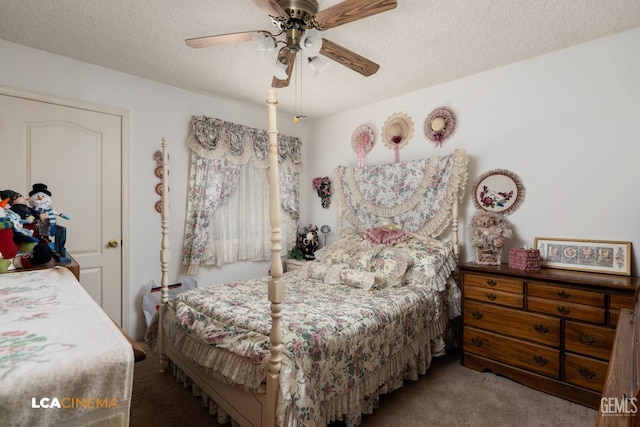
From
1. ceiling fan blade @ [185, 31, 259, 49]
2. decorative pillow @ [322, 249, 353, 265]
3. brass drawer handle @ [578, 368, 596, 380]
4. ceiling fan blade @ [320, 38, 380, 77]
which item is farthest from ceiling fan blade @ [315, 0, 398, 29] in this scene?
brass drawer handle @ [578, 368, 596, 380]

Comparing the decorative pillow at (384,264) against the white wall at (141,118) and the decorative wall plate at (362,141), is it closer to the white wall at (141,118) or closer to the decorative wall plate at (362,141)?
the decorative wall plate at (362,141)

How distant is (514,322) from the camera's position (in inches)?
91.0

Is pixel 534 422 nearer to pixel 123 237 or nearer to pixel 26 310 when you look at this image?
pixel 26 310

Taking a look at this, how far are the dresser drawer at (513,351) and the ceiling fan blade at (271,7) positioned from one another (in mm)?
2616

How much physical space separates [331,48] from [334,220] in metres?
2.49

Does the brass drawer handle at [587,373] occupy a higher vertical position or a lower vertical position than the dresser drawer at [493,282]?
lower

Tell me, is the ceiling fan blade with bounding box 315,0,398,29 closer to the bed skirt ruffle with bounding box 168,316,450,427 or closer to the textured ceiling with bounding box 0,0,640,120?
the textured ceiling with bounding box 0,0,640,120

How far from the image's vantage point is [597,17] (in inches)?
80.4

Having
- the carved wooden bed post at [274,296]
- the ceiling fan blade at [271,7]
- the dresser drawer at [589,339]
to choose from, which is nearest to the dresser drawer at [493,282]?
the dresser drawer at [589,339]

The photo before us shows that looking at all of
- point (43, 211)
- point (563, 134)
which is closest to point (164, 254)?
point (43, 211)

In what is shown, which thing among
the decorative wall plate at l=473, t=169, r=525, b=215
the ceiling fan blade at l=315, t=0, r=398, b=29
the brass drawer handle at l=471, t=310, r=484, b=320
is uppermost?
the ceiling fan blade at l=315, t=0, r=398, b=29

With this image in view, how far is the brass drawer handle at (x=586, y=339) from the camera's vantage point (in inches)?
78.2

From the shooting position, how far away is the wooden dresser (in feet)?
6.45

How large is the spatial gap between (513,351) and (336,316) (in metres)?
1.46
